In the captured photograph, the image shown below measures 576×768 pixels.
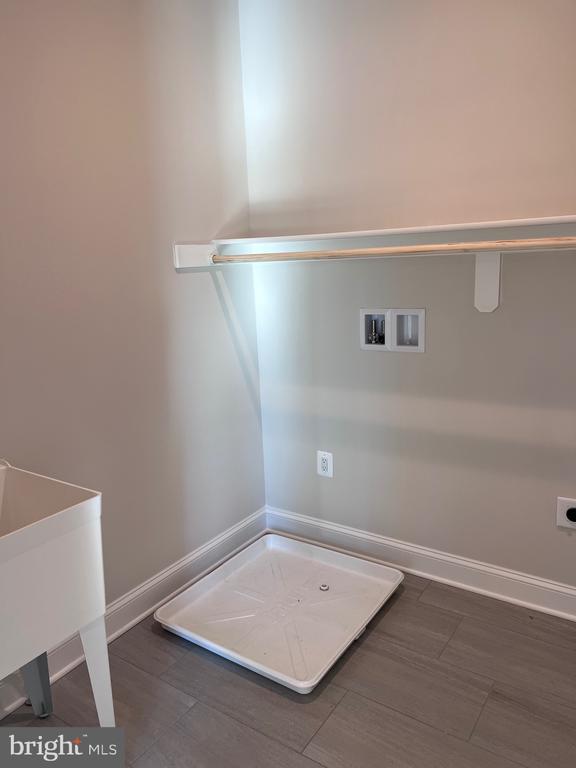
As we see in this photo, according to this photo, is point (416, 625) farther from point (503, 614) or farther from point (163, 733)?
point (163, 733)

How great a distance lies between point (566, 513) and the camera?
1788 mm

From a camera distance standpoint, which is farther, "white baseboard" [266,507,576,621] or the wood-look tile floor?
"white baseboard" [266,507,576,621]

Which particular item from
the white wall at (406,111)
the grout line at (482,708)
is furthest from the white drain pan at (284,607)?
the white wall at (406,111)

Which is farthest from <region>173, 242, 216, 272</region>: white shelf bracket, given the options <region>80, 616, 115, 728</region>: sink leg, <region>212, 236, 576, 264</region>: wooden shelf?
<region>80, 616, 115, 728</region>: sink leg

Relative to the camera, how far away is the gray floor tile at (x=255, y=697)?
1.47m

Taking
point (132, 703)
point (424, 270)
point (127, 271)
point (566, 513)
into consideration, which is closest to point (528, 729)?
point (566, 513)

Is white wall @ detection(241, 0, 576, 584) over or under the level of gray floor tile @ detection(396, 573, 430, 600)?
over

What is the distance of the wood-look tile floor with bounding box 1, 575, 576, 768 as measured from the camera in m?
1.39

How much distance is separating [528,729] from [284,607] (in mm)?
774

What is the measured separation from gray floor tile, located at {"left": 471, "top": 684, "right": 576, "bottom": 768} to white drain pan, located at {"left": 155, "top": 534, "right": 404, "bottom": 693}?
0.41 meters

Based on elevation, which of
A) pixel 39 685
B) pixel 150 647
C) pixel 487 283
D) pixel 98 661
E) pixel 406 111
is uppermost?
pixel 406 111

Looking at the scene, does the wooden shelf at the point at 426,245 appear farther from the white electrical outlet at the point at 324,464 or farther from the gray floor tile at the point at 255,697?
the gray floor tile at the point at 255,697

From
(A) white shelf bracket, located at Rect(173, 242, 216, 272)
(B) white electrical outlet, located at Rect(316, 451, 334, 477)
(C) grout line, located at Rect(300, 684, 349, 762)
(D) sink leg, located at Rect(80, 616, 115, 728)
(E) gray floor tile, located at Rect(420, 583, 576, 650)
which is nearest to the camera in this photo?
(D) sink leg, located at Rect(80, 616, 115, 728)

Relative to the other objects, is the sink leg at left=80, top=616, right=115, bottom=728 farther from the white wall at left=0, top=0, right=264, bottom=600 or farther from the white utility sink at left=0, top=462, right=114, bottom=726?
the white wall at left=0, top=0, right=264, bottom=600
